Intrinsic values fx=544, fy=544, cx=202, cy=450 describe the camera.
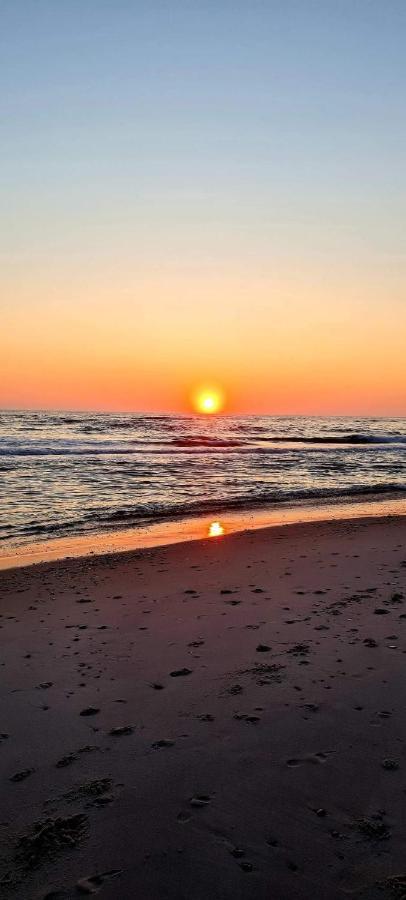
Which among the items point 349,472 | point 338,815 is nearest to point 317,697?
point 338,815

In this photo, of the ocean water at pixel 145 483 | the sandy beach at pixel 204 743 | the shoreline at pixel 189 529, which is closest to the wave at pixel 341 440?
the ocean water at pixel 145 483

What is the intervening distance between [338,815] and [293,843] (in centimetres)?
38

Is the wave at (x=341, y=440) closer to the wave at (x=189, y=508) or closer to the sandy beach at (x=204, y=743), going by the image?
the wave at (x=189, y=508)

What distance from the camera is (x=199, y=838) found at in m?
3.26

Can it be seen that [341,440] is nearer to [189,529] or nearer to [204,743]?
[189,529]

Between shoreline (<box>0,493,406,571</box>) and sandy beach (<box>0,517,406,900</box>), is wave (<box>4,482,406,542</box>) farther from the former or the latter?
sandy beach (<box>0,517,406,900</box>)

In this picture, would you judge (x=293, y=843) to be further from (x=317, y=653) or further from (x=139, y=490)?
(x=139, y=490)

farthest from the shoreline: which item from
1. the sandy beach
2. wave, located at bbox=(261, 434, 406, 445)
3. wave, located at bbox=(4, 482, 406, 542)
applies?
wave, located at bbox=(261, 434, 406, 445)

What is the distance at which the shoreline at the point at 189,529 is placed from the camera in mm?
10805

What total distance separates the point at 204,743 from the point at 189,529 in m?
9.06

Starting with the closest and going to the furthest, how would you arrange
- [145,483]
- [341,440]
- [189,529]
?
[189,529]
[145,483]
[341,440]

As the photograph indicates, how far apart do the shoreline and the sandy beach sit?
2636 mm

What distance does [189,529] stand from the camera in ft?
43.5

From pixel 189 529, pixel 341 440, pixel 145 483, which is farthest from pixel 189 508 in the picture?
pixel 341 440
